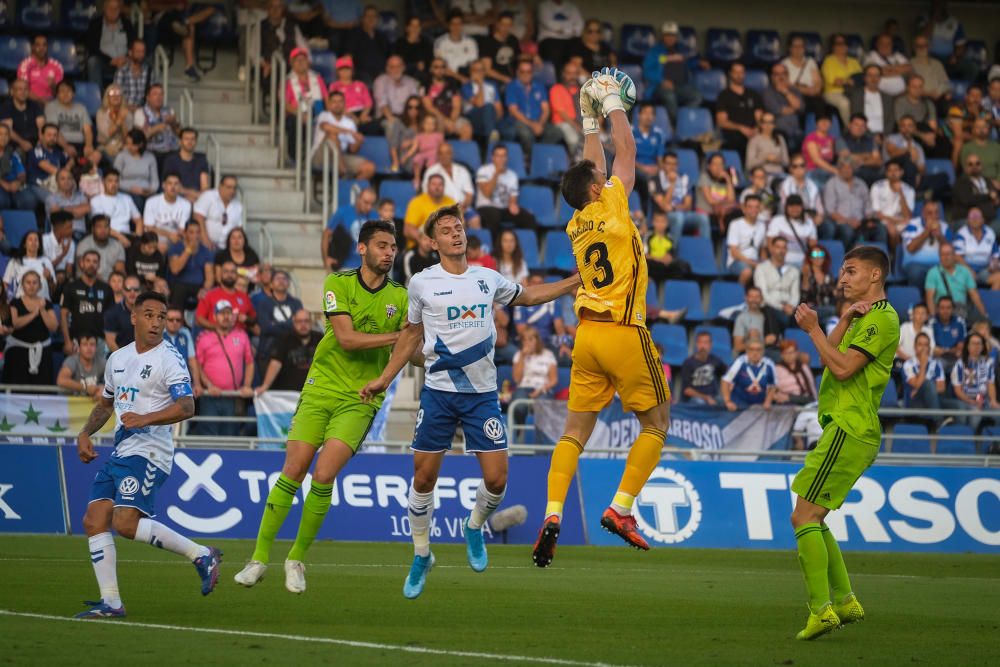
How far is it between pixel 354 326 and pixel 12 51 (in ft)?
45.4

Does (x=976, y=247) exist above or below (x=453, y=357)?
below

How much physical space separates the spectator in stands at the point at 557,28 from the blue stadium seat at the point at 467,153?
327 centimetres

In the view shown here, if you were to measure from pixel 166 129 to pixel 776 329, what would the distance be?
9.45 meters

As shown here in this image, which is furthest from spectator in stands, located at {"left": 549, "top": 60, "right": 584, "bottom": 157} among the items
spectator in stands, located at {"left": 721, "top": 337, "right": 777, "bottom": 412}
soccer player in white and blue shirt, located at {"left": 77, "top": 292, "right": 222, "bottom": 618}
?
soccer player in white and blue shirt, located at {"left": 77, "top": 292, "right": 222, "bottom": 618}

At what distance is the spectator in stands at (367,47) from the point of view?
2439 cm

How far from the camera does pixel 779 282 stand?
22.7 meters

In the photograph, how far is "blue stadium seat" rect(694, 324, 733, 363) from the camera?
21938 mm

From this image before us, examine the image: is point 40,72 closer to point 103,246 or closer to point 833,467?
point 103,246

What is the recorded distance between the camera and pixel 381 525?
58.1 ft

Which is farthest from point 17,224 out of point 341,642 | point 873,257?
point 873,257

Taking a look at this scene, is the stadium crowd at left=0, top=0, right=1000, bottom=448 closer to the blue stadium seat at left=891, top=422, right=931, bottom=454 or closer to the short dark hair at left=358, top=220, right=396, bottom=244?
the blue stadium seat at left=891, top=422, right=931, bottom=454

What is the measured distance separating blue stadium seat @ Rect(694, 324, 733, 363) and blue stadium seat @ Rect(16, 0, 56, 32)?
11171 mm

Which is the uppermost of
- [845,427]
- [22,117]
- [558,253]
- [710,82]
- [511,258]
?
[710,82]

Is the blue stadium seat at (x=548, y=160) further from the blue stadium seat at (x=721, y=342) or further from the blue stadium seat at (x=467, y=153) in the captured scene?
the blue stadium seat at (x=721, y=342)
